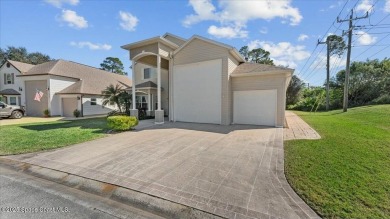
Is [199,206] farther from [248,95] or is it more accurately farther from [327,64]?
[327,64]

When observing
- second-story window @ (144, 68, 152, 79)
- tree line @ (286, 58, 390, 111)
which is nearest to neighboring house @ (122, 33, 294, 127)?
second-story window @ (144, 68, 152, 79)

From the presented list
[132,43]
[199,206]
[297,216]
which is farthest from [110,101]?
[297,216]

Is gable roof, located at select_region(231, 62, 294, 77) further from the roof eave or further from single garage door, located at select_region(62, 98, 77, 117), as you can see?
single garage door, located at select_region(62, 98, 77, 117)

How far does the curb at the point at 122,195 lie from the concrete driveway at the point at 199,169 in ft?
0.42

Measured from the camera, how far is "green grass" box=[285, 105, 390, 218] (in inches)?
118

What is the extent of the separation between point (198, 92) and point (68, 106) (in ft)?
52.7

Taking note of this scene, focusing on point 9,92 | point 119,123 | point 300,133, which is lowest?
point 300,133

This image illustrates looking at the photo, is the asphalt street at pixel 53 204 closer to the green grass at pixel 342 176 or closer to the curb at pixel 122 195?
the curb at pixel 122 195

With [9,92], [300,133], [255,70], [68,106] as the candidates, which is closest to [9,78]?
[9,92]

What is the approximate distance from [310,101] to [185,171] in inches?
1168

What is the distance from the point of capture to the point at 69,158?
18.9 feet

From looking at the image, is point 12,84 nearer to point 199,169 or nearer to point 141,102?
point 141,102

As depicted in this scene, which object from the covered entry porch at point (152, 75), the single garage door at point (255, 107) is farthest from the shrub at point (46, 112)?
the single garage door at point (255, 107)

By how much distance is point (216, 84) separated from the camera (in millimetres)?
12062
